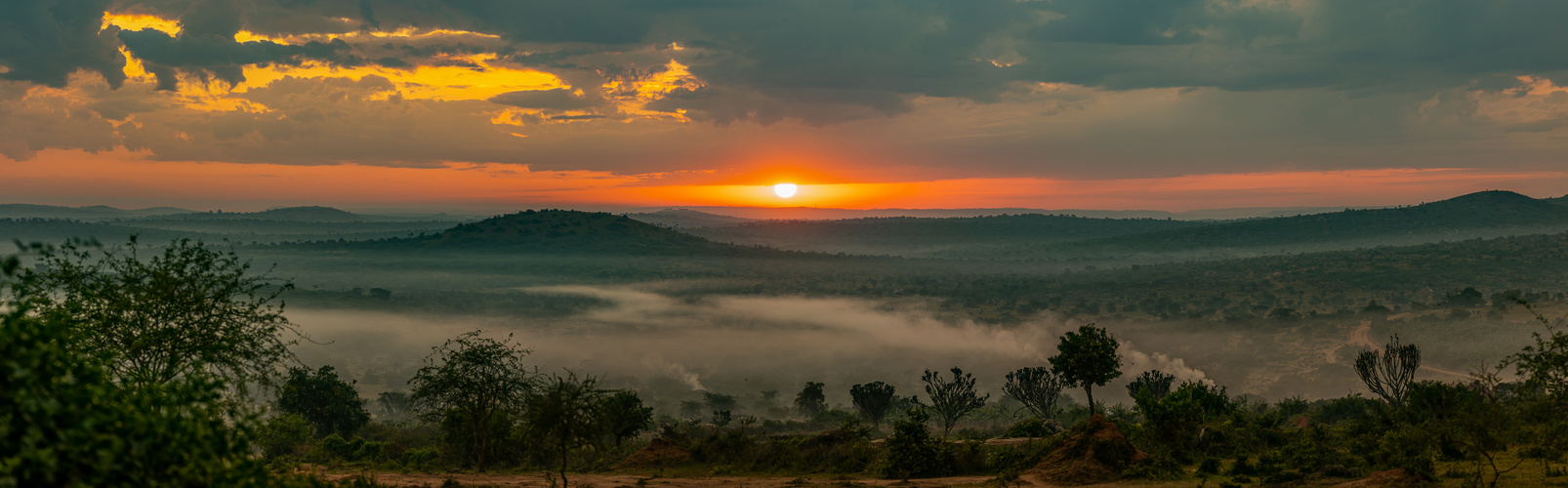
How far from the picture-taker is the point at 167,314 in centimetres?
2539

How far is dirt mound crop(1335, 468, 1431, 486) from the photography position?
23547 millimetres

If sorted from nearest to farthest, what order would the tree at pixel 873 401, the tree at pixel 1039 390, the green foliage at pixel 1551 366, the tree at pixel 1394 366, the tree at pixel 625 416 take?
the green foliage at pixel 1551 366, the tree at pixel 625 416, the tree at pixel 1394 366, the tree at pixel 1039 390, the tree at pixel 873 401

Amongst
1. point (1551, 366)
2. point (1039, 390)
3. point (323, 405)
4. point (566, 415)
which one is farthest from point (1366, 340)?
point (323, 405)

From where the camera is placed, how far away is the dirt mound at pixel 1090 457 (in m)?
29.7

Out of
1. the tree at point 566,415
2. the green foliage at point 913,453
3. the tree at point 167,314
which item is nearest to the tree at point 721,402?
the green foliage at point 913,453

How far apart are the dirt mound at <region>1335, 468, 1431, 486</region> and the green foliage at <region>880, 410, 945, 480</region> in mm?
14755

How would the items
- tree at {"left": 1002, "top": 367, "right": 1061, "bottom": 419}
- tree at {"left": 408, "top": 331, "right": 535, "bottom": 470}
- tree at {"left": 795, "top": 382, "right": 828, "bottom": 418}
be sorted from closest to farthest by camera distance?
1. tree at {"left": 408, "top": 331, "right": 535, "bottom": 470}
2. tree at {"left": 1002, "top": 367, "right": 1061, "bottom": 419}
3. tree at {"left": 795, "top": 382, "right": 828, "bottom": 418}

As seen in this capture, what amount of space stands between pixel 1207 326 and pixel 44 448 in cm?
14238

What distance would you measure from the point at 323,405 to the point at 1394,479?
73.7m

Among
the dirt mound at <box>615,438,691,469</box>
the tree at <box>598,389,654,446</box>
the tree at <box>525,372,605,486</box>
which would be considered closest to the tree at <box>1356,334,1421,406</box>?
the dirt mound at <box>615,438,691,469</box>

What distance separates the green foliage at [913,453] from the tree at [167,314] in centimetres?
2346

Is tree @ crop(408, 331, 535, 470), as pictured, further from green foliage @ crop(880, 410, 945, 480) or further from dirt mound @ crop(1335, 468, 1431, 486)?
dirt mound @ crop(1335, 468, 1431, 486)

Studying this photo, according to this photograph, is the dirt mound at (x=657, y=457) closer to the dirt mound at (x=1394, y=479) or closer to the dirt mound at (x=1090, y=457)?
the dirt mound at (x=1090, y=457)

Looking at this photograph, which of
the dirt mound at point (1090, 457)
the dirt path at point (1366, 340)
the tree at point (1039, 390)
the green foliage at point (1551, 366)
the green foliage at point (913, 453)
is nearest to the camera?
the green foliage at point (1551, 366)
